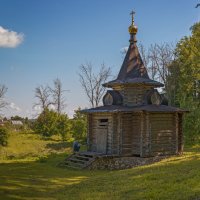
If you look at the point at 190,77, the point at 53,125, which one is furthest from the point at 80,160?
the point at 190,77

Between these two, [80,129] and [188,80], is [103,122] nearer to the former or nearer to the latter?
[80,129]

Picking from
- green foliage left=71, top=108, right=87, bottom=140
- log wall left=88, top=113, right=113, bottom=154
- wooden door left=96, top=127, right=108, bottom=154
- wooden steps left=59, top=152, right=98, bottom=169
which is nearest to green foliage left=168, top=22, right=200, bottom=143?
green foliage left=71, top=108, right=87, bottom=140

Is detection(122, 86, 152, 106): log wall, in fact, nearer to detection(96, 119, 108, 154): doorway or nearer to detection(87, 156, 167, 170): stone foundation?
detection(96, 119, 108, 154): doorway

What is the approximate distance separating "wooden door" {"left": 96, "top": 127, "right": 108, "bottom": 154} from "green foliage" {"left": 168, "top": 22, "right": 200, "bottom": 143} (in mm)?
13954

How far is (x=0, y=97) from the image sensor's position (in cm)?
5050

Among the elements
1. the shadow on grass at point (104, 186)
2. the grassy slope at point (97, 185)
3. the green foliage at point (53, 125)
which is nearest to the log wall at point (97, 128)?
the grassy slope at point (97, 185)

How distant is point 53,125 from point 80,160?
19248 mm

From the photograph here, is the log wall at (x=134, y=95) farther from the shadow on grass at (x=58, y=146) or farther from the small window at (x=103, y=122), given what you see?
the shadow on grass at (x=58, y=146)

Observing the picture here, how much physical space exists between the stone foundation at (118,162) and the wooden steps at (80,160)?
278 mm

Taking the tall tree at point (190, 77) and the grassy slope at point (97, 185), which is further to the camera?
the tall tree at point (190, 77)

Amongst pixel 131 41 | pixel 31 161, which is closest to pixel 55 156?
pixel 31 161

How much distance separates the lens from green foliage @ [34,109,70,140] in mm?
42156

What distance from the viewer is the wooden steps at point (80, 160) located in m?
22.5

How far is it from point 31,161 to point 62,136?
17347 millimetres
